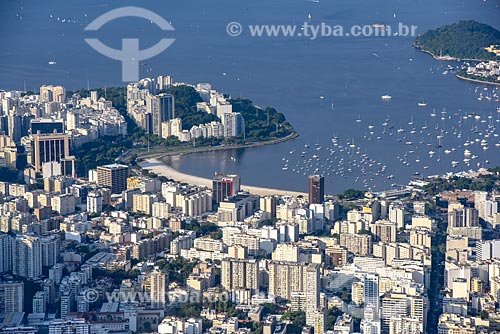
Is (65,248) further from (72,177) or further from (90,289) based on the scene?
(72,177)

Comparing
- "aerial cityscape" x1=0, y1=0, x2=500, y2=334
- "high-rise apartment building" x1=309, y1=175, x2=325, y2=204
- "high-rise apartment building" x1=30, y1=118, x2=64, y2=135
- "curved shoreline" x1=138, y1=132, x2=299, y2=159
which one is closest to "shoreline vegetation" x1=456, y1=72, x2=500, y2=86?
"aerial cityscape" x1=0, y1=0, x2=500, y2=334

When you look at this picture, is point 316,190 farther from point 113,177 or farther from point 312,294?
point 312,294

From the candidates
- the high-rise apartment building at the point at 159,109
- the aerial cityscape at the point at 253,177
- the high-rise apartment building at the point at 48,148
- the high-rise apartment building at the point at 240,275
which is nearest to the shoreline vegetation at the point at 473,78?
the aerial cityscape at the point at 253,177

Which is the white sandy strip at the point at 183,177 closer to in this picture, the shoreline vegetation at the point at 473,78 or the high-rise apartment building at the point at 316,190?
the high-rise apartment building at the point at 316,190

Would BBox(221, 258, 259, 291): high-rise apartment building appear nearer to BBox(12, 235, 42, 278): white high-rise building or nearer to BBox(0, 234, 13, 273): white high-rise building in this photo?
BBox(12, 235, 42, 278): white high-rise building

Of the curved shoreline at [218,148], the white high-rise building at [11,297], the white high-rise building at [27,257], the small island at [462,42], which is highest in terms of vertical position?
the small island at [462,42]

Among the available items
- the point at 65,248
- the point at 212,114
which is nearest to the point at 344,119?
the point at 212,114
